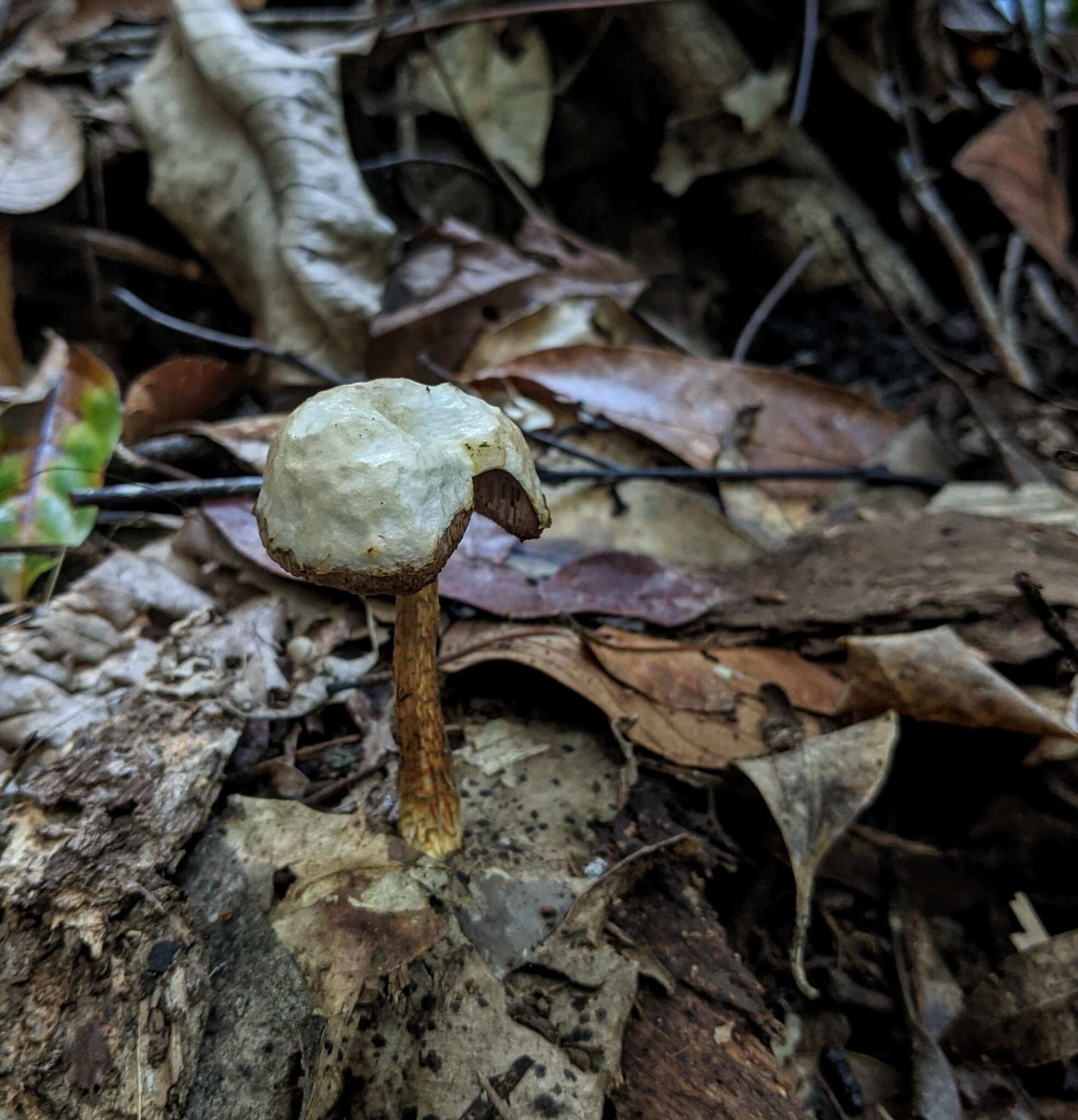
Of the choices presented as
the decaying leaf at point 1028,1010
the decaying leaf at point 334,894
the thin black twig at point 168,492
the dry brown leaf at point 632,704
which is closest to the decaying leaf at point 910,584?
the dry brown leaf at point 632,704

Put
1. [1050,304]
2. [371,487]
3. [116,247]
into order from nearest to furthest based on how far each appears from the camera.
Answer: [371,487]
[116,247]
[1050,304]

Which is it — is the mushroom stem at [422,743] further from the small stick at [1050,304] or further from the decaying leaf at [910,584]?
the small stick at [1050,304]

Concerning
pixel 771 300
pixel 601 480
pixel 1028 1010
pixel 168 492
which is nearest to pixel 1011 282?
pixel 771 300

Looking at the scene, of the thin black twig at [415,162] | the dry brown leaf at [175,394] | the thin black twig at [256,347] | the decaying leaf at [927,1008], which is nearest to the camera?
the decaying leaf at [927,1008]

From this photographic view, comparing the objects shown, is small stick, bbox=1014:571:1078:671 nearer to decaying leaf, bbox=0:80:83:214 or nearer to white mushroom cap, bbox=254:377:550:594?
white mushroom cap, bbox=254:377:550:594

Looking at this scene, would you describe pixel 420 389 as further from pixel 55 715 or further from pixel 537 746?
pixel 55 715

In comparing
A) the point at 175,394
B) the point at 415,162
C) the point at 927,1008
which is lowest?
the point at 927,1008

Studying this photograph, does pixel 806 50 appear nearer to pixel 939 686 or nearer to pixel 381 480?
pixel 939 686
